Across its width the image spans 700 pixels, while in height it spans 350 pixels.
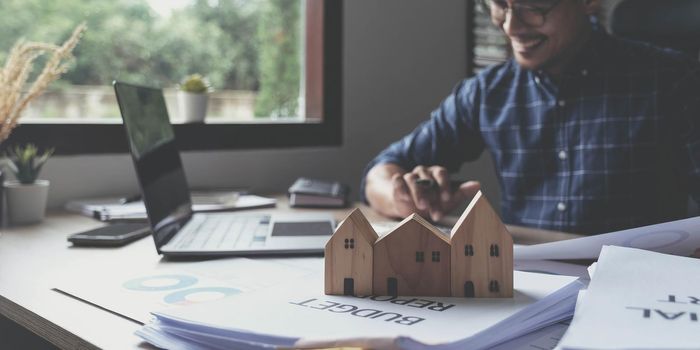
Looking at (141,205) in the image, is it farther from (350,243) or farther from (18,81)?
(350,243)

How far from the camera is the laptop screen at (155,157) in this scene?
1.01 metres

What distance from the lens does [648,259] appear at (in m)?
0.69

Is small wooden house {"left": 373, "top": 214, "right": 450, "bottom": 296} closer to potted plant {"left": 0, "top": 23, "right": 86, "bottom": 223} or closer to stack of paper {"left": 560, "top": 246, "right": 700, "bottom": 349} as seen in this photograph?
stack of paper {"left": 560, "top": 246, "right": 700, "bottom": 349}

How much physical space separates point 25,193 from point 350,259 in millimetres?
885

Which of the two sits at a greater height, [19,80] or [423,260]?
[19,80]

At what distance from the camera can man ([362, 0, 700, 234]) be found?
1400mm

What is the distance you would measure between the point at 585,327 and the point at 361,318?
0.19 metres

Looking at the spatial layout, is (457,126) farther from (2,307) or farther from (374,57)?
(2,307)

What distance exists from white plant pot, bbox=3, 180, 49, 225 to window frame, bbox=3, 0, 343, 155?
0.27 meters

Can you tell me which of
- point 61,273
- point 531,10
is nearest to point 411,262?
point 61,273

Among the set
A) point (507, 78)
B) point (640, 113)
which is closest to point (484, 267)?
point (640, 113)

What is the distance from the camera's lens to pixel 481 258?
2.15 feet

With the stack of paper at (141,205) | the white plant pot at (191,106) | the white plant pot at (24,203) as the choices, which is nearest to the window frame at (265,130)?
the white plant pot at (191,106)

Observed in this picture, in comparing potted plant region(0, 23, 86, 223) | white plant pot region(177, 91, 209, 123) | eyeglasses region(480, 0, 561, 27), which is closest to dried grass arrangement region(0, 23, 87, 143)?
potted plant region(0, 23, 86, 223)
